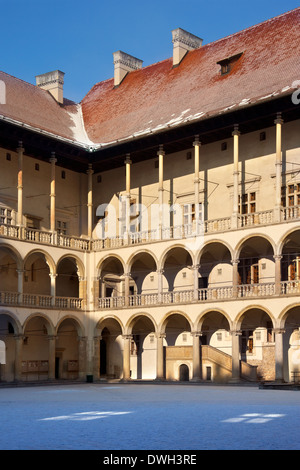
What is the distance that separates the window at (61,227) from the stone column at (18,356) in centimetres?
611

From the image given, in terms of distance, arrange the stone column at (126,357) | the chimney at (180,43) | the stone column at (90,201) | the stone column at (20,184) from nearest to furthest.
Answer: the stone column at (20,184), the stone column at (126,357), the stone column at (90,201), the chimney at (180,43)

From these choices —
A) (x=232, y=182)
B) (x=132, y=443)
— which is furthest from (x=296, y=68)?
(x=132, y=443)

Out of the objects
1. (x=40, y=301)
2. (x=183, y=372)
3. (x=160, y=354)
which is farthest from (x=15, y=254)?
(x=183, y=372)

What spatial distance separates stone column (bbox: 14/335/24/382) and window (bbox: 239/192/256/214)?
1098 centimetres

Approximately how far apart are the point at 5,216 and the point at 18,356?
612cm

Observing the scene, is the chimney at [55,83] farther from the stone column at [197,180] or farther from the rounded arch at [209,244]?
the rounded arch at [209,244]

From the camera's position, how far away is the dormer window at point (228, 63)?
116 feet

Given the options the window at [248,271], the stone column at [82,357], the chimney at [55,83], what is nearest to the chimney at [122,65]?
the chimney at [55,83]

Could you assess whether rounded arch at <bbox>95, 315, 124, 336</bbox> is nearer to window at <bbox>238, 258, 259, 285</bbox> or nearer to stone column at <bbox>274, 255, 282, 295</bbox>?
window at <bbox>238, 258, 259, 285</bbox>

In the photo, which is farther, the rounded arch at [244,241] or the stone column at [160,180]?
the stone column at [160,180]

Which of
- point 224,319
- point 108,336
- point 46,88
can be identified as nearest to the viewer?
point 224,319

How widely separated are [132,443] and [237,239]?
21238mm
